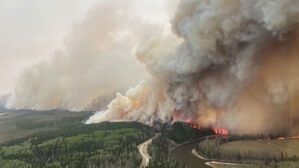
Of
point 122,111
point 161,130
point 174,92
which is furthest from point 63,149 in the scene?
point 122,111

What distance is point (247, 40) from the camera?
7925 cm

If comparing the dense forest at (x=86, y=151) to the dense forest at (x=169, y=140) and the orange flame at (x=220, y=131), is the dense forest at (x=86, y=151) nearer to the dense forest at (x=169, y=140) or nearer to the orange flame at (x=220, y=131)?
the dense forest at (x=169, y=140)

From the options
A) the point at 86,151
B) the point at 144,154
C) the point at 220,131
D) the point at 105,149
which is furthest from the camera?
the point at 220,131

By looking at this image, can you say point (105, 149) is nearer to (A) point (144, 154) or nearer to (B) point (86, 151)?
(B) point (86, 151)

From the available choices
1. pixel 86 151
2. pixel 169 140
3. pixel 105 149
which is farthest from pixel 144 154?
pixel 86 151

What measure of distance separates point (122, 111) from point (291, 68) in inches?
3431

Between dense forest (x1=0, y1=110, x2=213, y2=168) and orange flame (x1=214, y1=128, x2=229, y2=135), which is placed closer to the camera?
dense forest (x1=0, y1=110, x2=213, y2=168)

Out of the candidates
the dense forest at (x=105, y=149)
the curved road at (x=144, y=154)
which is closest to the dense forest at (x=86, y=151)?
the dense forest at (x=105, y=149)

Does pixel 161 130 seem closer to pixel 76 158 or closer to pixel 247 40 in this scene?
pixel 76 158

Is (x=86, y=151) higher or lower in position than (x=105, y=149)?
lower

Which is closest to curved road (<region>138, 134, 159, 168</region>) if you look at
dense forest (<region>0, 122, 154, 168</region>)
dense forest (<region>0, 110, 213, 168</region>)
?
dense forest (<region>0, 110, 213, 168</region>)

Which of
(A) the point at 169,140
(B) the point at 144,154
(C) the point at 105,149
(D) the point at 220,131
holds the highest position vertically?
(D) the point at 220,131

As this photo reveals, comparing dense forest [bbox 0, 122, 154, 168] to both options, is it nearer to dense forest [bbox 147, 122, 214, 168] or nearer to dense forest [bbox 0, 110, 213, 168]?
dense forest [bbox 0, 110, 213, 168]

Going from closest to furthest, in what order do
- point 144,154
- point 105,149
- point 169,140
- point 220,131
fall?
point 144,154 → point 105,149 → point 169,140 → point 220,131
